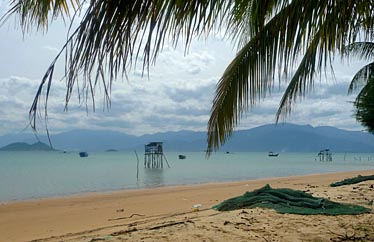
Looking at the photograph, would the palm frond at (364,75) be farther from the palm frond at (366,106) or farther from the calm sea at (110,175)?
the calm sea at (110,175)

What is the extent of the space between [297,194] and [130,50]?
6481 millimetres

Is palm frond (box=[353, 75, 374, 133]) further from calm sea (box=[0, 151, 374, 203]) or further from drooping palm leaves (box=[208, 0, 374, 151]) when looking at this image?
calm sea (box=[0, 151, 374, 203])

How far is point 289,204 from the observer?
6.71 meters

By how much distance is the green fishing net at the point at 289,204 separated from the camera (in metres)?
6.20

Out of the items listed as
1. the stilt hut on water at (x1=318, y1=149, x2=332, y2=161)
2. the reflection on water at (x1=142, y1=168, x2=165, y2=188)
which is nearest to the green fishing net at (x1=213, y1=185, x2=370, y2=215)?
the reflection on water at (x1=142, y1=168, x2=165, y2=188)

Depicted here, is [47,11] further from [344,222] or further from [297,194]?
[297,194]

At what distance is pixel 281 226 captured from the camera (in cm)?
523

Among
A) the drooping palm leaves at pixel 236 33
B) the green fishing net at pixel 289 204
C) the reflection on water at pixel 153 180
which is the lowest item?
the reflection on water at pixel 153 180

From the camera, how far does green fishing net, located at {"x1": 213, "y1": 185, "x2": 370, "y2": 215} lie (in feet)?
20.4

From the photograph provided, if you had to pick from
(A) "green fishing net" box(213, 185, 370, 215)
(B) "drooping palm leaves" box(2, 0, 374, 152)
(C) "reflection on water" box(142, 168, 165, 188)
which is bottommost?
(C) "reflection on water" box(142, 168, 165, 188)

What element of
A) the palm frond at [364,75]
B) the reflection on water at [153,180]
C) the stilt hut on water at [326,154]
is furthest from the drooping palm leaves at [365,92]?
the stilt hut on water at [326,154]

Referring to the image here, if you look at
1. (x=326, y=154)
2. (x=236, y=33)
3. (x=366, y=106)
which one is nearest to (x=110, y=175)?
(x=366, y=106)

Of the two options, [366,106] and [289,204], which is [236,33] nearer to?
[289,204]

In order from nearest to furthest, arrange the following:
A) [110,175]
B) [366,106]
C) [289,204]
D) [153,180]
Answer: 1. [289,204]
2. [366,106]
3. [153,180]
4. [110,175]
